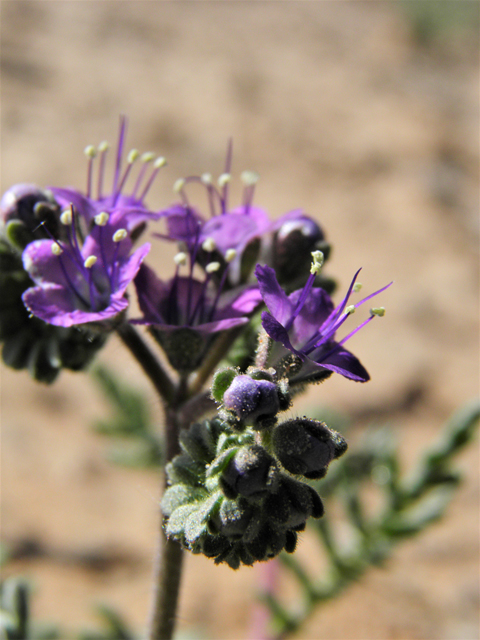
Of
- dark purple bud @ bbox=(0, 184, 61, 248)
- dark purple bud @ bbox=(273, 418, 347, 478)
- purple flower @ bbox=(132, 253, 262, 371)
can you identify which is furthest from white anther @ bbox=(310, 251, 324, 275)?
dark purple bud @ bbox=(0, 184, 61, 248)

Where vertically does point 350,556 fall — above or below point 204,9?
below

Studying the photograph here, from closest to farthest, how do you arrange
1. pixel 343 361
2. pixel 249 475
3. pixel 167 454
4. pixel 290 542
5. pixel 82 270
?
1. pixel 249 475
2. pixel 290 542
3. pixel 343 361
4. pixel 82 270
5. pixel 167 454

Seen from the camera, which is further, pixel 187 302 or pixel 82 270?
pixel 187 302

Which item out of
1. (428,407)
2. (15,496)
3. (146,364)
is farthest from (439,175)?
(146,364)

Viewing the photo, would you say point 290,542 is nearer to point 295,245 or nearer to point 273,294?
point 273,294

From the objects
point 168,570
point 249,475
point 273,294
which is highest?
point 273,294

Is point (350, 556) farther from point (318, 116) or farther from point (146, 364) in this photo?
point (318, 116)

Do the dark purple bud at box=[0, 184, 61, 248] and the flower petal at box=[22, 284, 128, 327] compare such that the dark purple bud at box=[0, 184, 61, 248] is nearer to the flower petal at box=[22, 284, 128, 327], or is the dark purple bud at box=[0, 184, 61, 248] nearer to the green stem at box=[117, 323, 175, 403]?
the flower petal at box=[22, 284, 128, 327]

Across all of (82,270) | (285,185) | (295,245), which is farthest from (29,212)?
(285,185)
